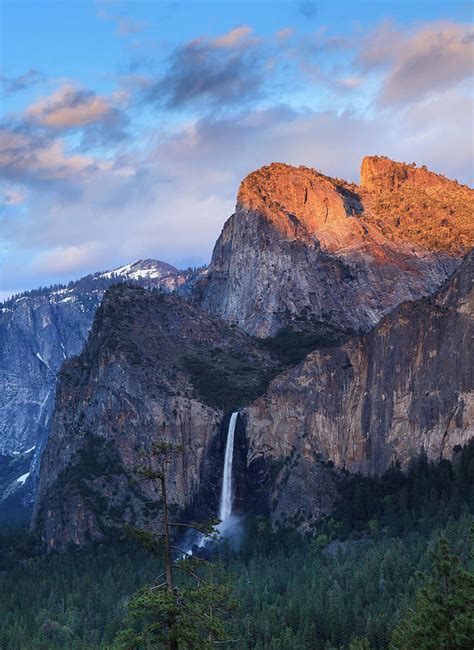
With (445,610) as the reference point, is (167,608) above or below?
above

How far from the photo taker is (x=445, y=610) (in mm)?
72188

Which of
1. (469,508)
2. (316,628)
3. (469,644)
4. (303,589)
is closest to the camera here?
(469,644)

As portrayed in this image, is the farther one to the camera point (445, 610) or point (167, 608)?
point (445, 610)

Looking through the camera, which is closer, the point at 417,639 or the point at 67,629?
the point at 417,639

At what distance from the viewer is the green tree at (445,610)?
70.9 metres

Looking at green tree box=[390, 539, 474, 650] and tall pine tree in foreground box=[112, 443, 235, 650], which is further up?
tall pine tree in foreground box=[112, 443, 235, 650]

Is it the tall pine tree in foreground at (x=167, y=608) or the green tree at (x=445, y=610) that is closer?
the tall pine tree in foreground at (x=167, y=608)

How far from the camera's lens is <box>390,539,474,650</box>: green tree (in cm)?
7094

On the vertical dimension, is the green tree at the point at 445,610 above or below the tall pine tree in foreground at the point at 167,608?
below

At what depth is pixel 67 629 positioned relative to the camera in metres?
168

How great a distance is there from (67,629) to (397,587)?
55.2 metres

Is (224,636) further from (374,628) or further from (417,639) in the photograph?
(374,628)

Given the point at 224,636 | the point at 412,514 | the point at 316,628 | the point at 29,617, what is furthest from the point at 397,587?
the point at 224,636

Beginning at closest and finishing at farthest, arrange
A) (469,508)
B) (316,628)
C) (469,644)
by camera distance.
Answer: (469,644) → (316,628) → (469,508)
